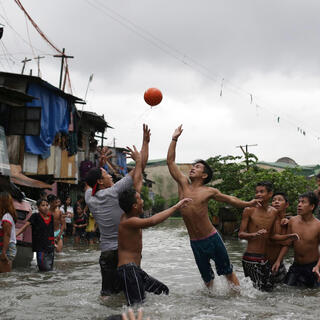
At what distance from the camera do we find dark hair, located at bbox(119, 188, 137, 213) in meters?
5.06

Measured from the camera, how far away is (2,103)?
1775 cm

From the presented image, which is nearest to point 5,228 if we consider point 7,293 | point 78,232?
point 7,293

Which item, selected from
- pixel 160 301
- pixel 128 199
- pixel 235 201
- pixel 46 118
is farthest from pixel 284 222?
pixel 46 118

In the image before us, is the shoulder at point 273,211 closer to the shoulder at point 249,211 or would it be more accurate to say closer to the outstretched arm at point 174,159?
the shoulder at point 249,211

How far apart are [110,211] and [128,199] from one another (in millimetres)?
545

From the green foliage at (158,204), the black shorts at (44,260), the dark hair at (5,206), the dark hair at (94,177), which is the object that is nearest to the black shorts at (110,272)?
the dark hair at (94,177)

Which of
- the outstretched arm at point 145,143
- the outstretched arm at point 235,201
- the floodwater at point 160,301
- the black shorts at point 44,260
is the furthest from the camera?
the black shorts at point 44,260

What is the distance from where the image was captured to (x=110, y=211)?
5.50 m

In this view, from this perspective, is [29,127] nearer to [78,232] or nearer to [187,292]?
[78,232]

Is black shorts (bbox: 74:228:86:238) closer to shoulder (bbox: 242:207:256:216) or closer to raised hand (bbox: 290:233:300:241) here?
shoulder (bbox: 242:207:256:216)

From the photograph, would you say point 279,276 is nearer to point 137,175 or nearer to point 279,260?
point 279,260

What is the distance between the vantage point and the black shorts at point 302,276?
6.28 m

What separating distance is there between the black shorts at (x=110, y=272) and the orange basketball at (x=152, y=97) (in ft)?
10.9

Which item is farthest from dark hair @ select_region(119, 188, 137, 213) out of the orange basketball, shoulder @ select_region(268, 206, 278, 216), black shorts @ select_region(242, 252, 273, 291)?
the orange basketball
